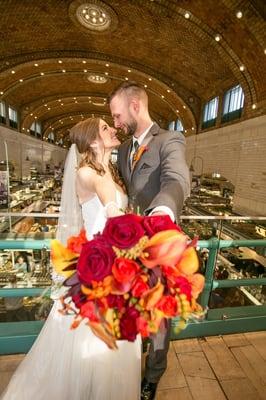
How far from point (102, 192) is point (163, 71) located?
13.2m

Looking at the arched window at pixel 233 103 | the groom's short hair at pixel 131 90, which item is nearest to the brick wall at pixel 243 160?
the arched window at pixel 233 103

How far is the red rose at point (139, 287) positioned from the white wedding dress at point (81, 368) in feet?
3.35

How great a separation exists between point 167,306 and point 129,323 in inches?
5.8

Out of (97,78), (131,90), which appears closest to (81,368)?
(131,90)

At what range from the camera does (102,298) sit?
2.64ft

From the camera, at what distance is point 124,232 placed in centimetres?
80

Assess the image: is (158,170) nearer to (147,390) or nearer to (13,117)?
(147,390)

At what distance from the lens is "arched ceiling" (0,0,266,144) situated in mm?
7527

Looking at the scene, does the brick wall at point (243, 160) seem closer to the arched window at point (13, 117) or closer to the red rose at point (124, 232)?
the red rose at point (124, 232)

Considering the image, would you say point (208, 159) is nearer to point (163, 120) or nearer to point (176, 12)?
point (176, 12)

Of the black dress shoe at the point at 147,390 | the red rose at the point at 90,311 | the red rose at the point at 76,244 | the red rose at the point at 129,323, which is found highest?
the red rose at the point at 76,244

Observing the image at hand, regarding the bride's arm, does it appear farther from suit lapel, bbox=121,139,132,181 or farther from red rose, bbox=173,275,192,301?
red rose, bbox=173,275,192,301

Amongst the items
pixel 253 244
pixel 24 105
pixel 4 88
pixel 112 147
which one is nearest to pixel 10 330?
pixel 112 147

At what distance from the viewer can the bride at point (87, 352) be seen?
1621 millimetres
